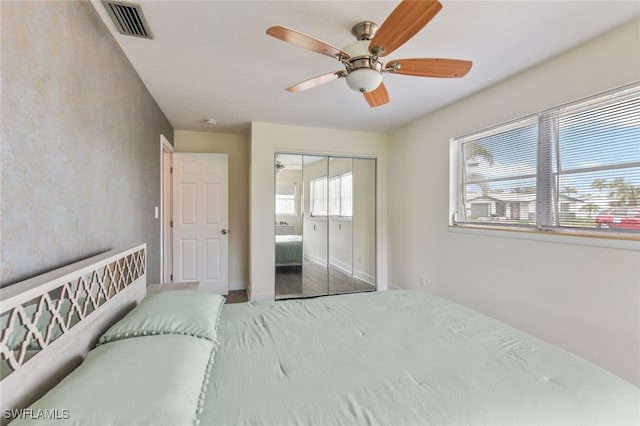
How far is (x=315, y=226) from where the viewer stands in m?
4.24

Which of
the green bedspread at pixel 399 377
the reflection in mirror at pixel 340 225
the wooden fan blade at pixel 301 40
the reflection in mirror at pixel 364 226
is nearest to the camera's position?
the green bedspread at pixel 399 377

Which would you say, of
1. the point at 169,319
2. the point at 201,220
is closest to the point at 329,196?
the point at 201,220

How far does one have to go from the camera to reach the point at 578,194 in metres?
2.10

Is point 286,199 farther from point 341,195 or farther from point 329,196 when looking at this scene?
→ point 341,195

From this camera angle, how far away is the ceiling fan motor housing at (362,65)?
169 cm

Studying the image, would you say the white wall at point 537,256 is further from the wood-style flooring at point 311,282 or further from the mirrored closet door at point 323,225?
the wood-style flooring at point 311,282

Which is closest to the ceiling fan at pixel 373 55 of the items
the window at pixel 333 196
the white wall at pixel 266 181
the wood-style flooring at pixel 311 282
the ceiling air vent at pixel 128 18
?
the ceiling air vent at pixel 128 18

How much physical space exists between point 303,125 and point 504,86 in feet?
7.82

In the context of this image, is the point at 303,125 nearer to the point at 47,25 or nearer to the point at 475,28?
the point at 475,28

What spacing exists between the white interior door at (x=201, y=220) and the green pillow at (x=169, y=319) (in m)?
2.70

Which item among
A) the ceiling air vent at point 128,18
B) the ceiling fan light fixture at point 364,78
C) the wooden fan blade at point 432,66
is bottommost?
the ceiling fan light fixture at point 364,78

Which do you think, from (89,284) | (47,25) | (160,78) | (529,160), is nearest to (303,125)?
(160,78)

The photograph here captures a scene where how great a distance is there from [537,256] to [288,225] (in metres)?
2.91

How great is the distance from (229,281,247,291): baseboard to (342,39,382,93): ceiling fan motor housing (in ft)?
12.2
